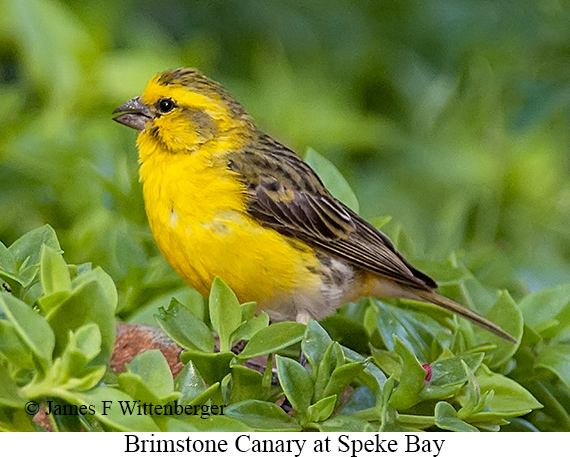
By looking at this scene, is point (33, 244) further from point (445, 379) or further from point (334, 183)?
point (334, 183)

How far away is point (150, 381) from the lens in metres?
1.49

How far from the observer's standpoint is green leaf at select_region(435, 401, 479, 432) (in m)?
1.60

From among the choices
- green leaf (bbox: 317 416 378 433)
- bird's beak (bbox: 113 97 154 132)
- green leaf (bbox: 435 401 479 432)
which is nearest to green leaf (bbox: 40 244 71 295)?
green leaf (bbox: 317 416 378 433)

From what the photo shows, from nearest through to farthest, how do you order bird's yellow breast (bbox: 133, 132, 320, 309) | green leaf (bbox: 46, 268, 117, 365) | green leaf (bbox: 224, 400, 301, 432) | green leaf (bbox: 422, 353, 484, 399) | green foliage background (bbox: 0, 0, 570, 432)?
green leaf (bbox: 46, 268, 117, 365) → green leaf (bbox: 224, 400, 301, 432) → green leaf (bbox: 422, 353, 484, 399) → bird's yellow breast (bbox: 133, 132, 320, 309) → green foliage background (bbox: 0, 0, 570, 432)

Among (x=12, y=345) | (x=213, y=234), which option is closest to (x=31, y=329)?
(x=12, y=345)

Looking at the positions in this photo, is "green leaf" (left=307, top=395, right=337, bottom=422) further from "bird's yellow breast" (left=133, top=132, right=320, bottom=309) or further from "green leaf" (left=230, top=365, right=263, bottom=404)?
"bird's yellow breast" (left=133, top=132, right=320, bottom=309)

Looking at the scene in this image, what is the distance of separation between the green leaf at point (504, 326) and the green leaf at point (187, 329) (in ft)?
2.25

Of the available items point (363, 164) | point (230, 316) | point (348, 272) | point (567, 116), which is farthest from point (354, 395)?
point (567, 116)

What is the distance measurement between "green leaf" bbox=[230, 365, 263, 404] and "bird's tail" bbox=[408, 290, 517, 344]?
2.07ft

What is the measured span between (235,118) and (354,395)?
108 centimetres

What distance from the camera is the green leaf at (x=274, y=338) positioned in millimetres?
1594
